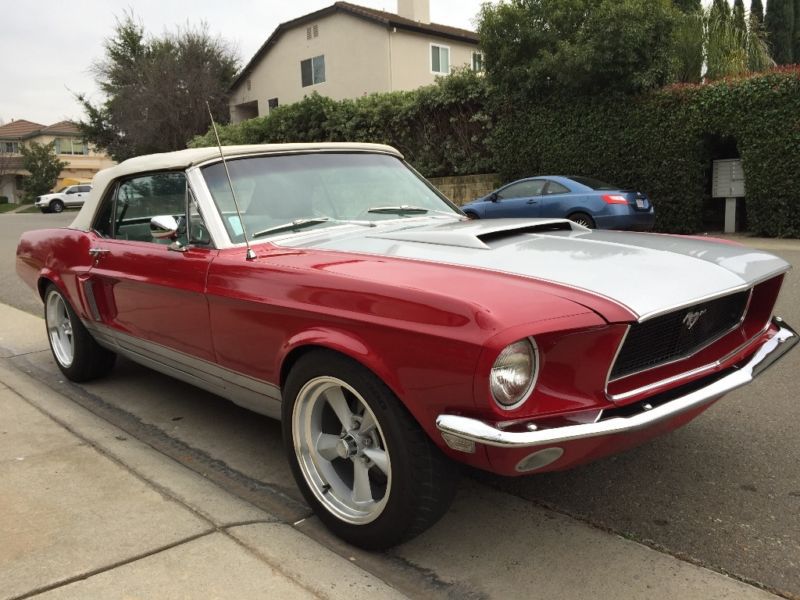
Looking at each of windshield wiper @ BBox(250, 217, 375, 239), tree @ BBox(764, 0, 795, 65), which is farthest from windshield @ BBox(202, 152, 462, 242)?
tree @ BBox(764, 0, 795, 65)

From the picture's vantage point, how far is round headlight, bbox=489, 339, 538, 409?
212 cm

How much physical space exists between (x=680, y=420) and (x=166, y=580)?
6.21ft

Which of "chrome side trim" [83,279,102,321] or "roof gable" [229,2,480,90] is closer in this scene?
"chrome side trim" [83,279,102,321]

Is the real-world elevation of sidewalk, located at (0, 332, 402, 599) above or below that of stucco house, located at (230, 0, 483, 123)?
below

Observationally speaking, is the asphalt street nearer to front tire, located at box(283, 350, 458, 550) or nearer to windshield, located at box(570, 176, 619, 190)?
front tire, located at box(283, 350, 458, 550)

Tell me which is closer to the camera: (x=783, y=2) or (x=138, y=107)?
(x=783, y=2)

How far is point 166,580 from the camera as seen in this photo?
238cm

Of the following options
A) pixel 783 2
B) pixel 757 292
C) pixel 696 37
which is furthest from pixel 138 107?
pixel 757 292

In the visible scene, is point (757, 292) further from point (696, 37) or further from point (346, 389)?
point (696, 37)

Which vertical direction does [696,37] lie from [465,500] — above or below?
above

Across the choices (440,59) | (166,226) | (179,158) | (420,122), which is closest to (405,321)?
(166,226)

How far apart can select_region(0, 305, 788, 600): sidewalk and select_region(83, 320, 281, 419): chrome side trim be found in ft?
1.39

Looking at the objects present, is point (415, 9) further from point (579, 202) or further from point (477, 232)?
point (477, 232)

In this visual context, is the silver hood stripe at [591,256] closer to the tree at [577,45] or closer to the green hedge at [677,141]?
the green hedge at [677,141]
